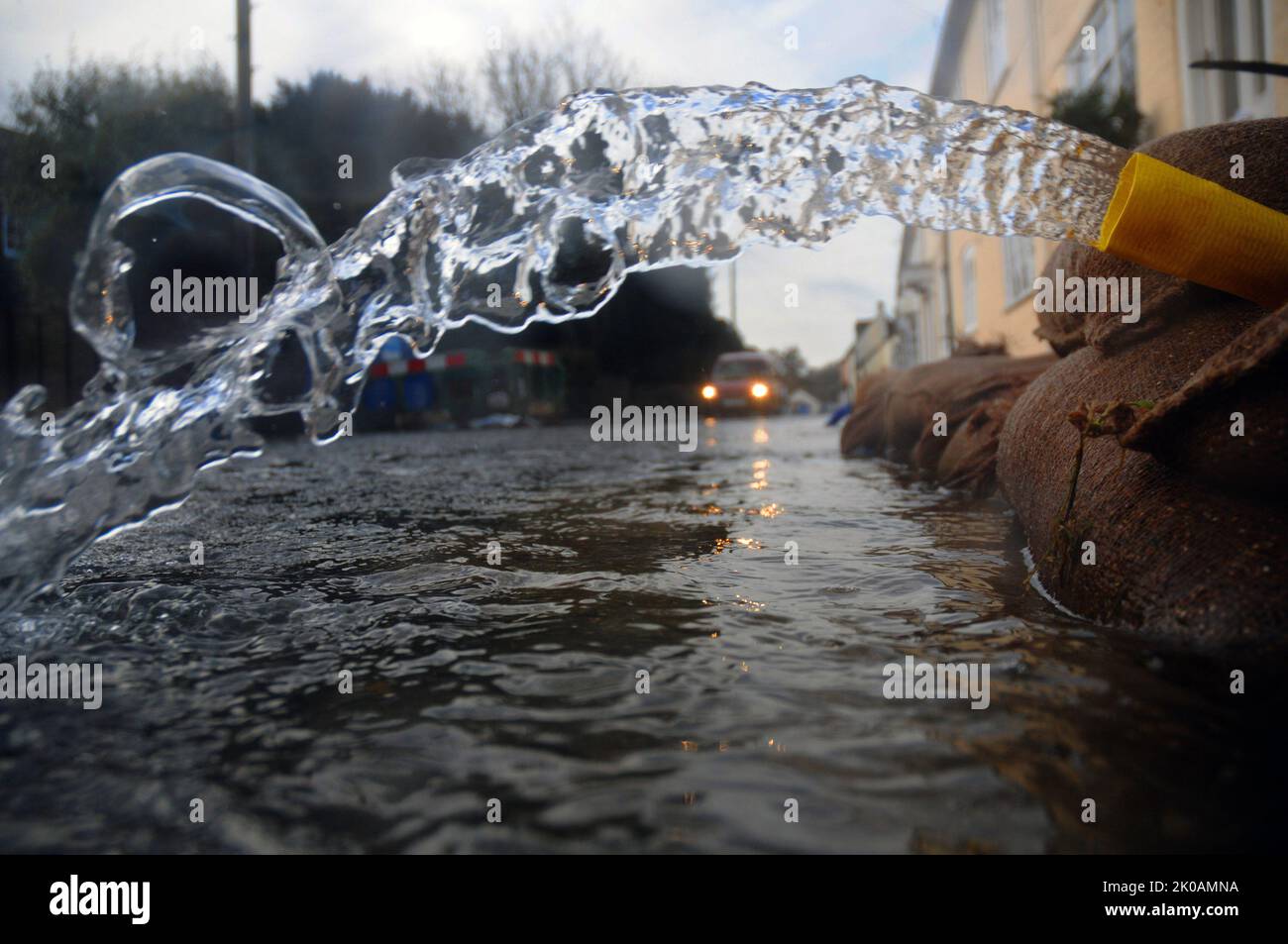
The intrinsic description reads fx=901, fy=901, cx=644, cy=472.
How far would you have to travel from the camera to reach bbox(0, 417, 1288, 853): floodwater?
42.4 inches

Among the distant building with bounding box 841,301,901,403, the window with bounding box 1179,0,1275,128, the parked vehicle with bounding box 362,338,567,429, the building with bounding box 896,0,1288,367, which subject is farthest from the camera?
the distant building with bounding box 841,301,901,403

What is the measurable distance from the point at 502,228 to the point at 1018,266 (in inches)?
397

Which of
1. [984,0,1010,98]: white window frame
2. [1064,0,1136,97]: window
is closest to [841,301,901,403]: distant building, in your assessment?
[984,0,1010,98]: white window frame

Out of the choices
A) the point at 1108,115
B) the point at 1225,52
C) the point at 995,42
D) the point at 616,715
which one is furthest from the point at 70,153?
the point at 616,715

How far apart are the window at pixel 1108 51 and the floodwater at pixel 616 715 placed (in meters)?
6.63

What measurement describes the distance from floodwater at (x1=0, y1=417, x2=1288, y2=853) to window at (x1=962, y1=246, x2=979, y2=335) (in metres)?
13.6

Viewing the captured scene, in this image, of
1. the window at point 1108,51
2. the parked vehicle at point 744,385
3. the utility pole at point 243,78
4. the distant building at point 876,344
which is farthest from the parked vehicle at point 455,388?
the window at point 1108,51

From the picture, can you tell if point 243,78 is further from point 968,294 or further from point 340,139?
point 968,294

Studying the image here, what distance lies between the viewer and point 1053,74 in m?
9.81

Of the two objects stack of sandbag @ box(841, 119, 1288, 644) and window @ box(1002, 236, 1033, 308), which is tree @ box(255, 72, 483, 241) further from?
stack of sandbag @ box(841, 119, 1288, 644)

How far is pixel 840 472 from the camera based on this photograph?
5.92 m
